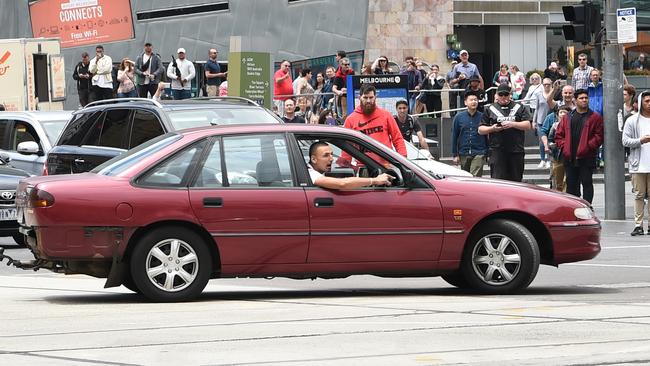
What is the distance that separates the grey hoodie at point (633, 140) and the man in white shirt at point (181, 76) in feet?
51.3

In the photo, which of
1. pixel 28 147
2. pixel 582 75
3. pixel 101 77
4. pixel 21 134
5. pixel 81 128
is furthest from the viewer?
pixel 101 77

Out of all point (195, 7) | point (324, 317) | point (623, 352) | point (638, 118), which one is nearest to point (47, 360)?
point (324, 317)

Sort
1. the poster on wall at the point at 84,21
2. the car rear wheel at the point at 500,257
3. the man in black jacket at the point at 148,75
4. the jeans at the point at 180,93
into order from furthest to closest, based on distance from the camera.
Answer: the poster on wall at the point at 84,21 < the man in black jacket at the point at 148,75 < the jeans at the point at 180,93 < the car rear wheel at the point at 500,257

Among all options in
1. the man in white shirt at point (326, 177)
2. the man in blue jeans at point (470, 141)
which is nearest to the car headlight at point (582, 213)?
the man in white shirt at point (326, 177)

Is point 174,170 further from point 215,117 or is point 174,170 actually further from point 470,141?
point 470,141

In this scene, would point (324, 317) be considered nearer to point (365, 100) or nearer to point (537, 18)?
point (365, 100)

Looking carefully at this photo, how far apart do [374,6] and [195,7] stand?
5206mm

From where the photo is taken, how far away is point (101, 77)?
35.4 meters

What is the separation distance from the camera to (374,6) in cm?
4644

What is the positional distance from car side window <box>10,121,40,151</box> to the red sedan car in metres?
9.25

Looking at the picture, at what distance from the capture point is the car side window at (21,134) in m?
21.8

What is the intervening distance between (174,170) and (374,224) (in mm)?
1589

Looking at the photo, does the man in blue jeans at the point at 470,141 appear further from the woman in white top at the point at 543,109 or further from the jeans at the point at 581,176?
the woman in white top at the point at 543,109

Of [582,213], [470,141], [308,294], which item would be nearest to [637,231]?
[470,141]
